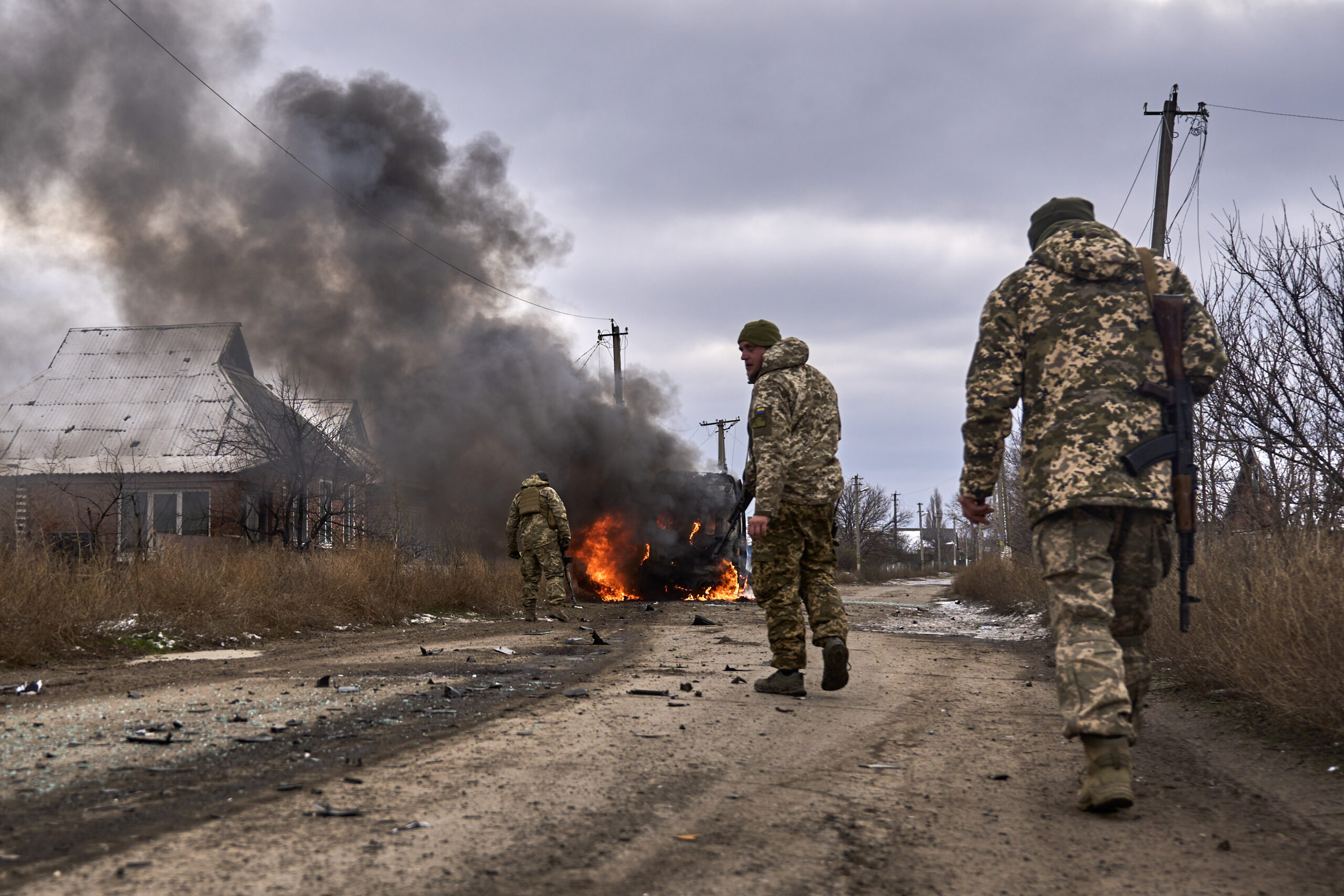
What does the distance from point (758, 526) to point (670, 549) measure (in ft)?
49.0

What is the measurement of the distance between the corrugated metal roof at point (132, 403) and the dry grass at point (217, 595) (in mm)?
12803

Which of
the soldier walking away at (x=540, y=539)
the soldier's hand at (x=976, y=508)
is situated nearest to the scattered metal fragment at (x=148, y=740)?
the soldier's hand at (x=976, y=508)

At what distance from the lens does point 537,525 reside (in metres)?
12.6

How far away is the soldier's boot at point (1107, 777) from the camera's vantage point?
296 centimetres

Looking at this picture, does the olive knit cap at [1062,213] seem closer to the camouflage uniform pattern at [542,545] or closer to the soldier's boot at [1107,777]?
the soldier's boot at [1107,777]

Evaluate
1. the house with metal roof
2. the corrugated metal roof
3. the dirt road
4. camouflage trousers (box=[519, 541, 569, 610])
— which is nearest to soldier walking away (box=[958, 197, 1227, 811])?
the dirt road

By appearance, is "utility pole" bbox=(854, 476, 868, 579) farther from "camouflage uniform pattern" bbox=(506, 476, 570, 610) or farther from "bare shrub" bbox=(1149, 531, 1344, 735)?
"bare shrub" bbox=(1149, 531, 1344, 735)

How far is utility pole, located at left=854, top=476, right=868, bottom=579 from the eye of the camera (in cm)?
5435

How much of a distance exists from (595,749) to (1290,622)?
3.08 m

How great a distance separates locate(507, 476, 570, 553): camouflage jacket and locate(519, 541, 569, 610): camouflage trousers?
0.21 feet

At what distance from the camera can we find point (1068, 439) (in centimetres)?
338

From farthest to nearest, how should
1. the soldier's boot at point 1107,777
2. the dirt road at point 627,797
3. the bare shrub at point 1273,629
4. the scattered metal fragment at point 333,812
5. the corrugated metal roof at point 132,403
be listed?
the corrugated metal roof at point 132,403, the bare shrub at point 1273,629, the soldier's boot at point 1107,777, the scattered metal fragment at point 333,812, the dirt road at point 627,797

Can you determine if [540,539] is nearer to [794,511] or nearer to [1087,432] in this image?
[794,511]

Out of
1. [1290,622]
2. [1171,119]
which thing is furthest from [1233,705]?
[1171,119]
